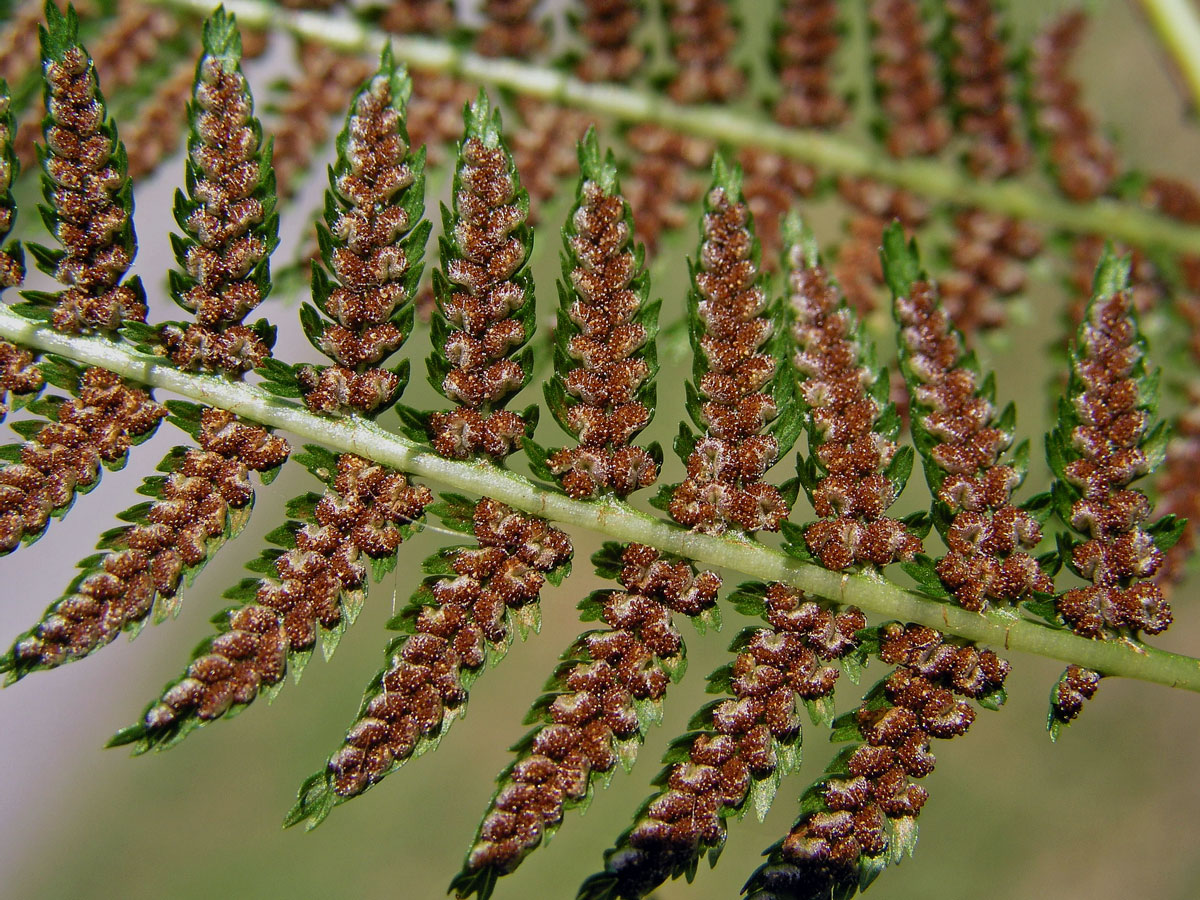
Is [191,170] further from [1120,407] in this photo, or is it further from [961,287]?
[961,287]

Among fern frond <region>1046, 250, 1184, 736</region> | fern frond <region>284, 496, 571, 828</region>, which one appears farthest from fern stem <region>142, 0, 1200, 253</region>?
fern frond <region>284, 496, 571, 828</region>

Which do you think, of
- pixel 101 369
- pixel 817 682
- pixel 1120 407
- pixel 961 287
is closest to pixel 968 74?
pixel 961 287

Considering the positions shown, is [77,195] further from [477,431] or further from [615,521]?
[615,521]

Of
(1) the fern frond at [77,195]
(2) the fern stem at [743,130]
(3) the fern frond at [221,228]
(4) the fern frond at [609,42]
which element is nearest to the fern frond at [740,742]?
(3) the fern frond at [221,228]

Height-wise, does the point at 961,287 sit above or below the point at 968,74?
below

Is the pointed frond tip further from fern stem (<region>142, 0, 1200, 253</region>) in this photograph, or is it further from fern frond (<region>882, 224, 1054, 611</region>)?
fern frond (<region>882, 224, 1054, 611</region>)

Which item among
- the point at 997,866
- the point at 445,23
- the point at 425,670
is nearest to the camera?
the point at 425,670
